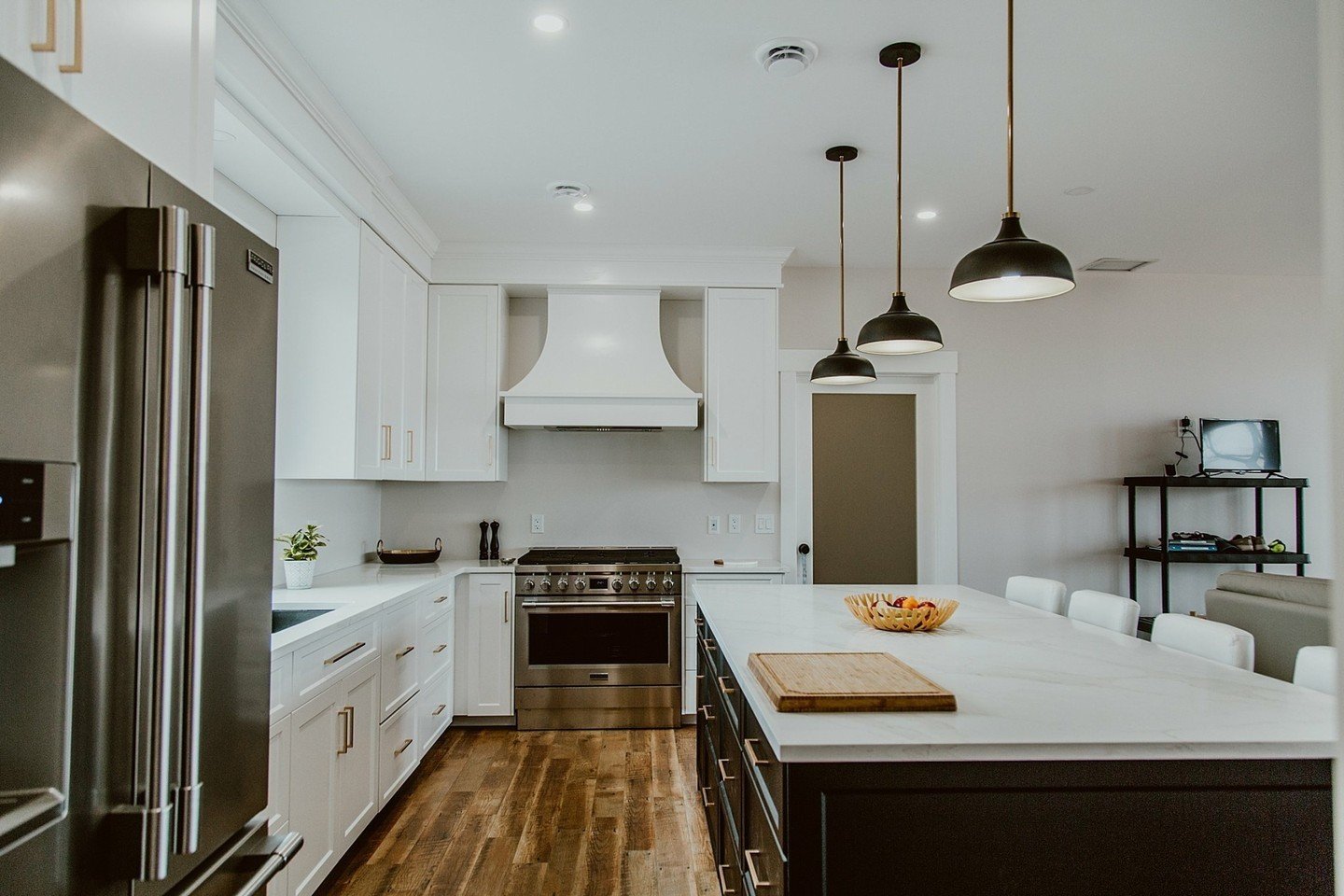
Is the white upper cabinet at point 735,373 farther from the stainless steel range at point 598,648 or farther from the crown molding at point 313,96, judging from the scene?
the crown molding at point 313,96

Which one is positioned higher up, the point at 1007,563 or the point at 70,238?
the point at 70,238

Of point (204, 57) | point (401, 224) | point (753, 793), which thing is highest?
point (401, 224)

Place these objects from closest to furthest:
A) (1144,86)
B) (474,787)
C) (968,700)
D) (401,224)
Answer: (968,700), (1144,86), (474,787), (401,224)

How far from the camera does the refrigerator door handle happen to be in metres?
1.03

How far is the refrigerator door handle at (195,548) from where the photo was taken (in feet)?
3.38

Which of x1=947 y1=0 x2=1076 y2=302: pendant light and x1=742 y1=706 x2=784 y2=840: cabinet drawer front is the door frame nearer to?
x1=947 y1=0 x2=1076 y2=302: pendant light

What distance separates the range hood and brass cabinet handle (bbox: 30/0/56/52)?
3213mm

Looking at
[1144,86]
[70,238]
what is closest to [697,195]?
[1144,86]

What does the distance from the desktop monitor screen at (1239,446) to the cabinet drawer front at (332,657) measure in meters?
4.66

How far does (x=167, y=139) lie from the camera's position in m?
1.28

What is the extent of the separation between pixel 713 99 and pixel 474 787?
2.87 metres

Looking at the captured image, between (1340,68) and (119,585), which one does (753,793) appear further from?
(1340,68)

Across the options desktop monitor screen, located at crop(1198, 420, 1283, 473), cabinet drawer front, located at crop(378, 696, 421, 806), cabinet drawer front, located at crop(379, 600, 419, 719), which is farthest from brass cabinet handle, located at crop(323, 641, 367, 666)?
desktop monitor screen, located at crop(1198, 420, 1283, 473)

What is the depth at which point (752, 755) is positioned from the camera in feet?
5.46
